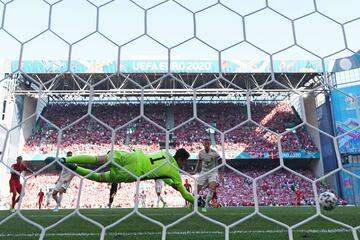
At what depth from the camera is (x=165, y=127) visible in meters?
17.3

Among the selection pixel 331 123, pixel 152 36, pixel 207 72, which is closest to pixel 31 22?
pixel 152 36

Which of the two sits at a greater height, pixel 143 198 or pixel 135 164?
pixel 143 198

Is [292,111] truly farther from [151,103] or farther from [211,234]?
[211,234]

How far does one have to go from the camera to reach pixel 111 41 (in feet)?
6.37

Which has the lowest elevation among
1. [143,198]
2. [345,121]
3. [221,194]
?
[143,198]

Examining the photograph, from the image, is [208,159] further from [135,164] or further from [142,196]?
[142,196]

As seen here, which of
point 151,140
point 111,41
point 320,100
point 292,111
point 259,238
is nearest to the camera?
point 111,41

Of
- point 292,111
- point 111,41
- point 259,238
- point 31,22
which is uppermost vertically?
point 292,111

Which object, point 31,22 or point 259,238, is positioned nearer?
point 31,22

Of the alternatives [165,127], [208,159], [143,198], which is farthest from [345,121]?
[208,159]

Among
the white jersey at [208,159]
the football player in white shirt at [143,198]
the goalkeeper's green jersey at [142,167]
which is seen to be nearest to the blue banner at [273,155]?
the football player in white shirt at [143,198]

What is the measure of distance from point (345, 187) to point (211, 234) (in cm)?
1360

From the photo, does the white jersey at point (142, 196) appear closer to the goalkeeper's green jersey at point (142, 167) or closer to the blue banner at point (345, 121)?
the blue banner at point (345, 121)

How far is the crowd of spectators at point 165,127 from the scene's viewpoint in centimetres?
1631
